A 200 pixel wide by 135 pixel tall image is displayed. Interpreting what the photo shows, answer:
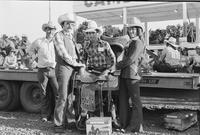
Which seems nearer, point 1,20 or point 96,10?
point 1,20

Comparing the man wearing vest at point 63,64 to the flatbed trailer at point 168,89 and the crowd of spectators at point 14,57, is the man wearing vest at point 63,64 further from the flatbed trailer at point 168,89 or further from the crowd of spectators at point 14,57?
the crowd of spectators at point 14,57

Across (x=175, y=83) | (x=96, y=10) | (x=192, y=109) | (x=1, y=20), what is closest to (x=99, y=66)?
(x=175, y=83)

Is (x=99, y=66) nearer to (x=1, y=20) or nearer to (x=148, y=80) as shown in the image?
(x=148, y=80)

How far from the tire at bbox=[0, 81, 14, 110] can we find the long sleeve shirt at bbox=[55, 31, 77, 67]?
8.68 ft

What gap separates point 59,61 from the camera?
4957 millimetres

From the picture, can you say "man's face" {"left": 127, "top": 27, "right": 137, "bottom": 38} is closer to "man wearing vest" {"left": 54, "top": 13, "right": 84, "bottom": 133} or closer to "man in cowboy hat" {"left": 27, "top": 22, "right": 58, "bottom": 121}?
"man wearing vest" {"left": 54, "top": 13, "right": 84, "bottom": 133}

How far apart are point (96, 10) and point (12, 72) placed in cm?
1049

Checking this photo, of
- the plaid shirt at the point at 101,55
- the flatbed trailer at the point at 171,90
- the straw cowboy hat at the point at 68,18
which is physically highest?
the straw cowboy hat at the point at 68,18

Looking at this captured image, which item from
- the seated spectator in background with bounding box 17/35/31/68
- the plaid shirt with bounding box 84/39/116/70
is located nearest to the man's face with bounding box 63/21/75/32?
the plaid shirt with bounding box 84/39/116/70

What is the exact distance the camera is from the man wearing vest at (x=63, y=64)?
4883 mm

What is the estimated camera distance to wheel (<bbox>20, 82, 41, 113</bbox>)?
6.94m

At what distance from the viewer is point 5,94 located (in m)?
7.29

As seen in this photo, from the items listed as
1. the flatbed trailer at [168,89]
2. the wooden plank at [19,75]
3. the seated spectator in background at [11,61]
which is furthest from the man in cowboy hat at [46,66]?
the seated spectator in background at [11,61]

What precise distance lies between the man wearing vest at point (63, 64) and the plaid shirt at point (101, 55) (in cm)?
23
